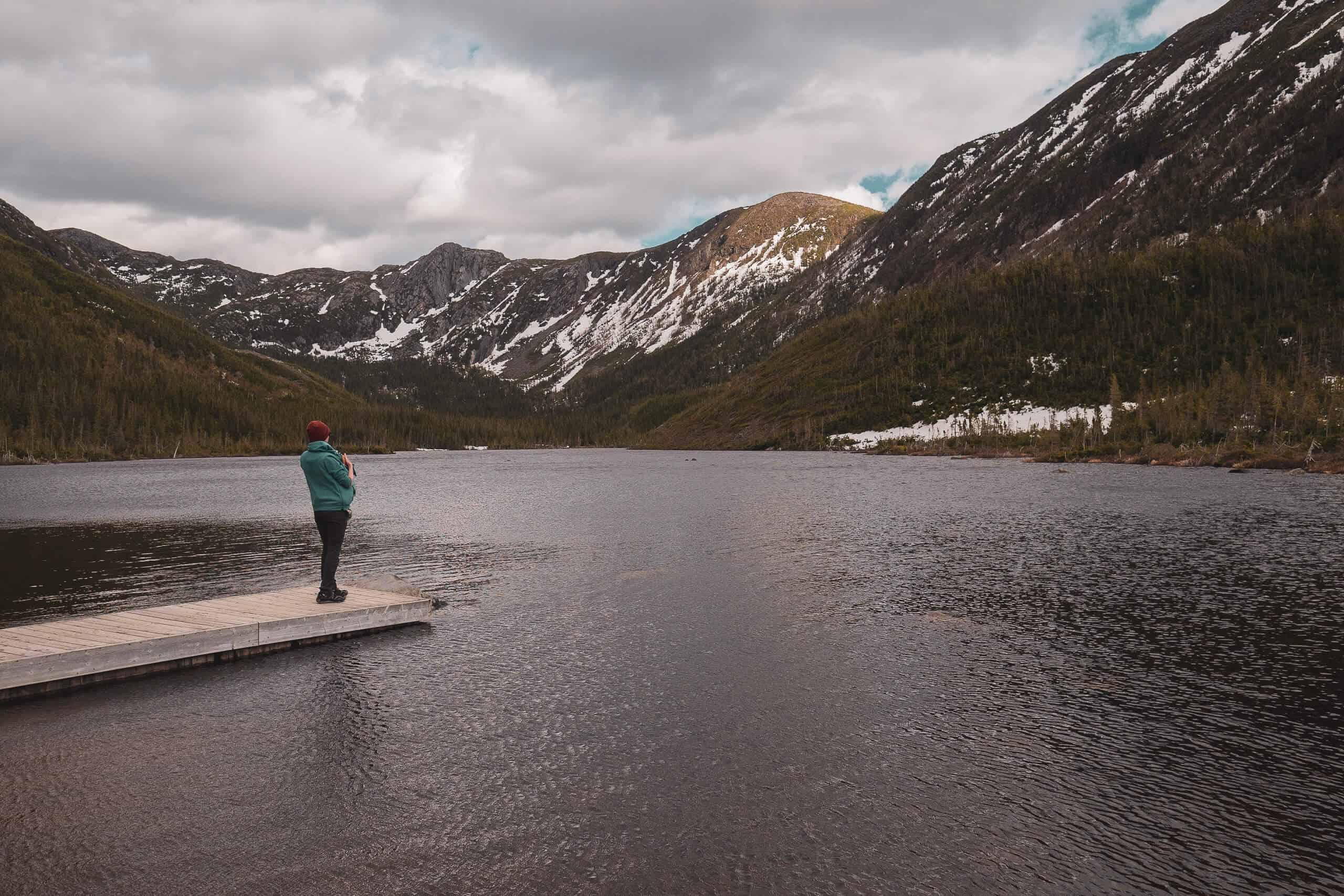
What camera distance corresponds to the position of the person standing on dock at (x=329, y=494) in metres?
20.0

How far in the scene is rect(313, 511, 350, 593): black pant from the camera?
20.5m

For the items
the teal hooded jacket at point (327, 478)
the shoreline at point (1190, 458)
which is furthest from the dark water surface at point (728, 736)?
the shoreline at point (1190, 458)

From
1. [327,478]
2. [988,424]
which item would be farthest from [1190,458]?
[327,478]

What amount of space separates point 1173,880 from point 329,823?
9.57 m

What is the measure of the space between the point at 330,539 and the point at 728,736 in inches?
493

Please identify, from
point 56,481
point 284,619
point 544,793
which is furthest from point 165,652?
point 56,481

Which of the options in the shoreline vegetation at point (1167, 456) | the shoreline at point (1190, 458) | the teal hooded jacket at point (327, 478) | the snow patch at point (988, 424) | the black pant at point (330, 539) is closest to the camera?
the teal hooded jacket at point (327, 478)

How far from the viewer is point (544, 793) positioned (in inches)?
423

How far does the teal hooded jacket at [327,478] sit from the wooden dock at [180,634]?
103 inches

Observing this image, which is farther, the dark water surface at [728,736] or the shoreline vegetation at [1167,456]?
the shoreline vegetation at [1167,456]

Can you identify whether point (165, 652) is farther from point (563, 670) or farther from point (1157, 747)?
point (1157, 747)

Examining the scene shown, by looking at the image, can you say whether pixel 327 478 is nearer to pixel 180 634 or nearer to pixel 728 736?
pixel 180 634

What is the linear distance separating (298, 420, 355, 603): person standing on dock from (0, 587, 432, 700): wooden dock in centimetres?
72

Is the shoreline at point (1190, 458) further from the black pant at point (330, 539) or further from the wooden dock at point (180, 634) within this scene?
the black pant at point (330, 539)
